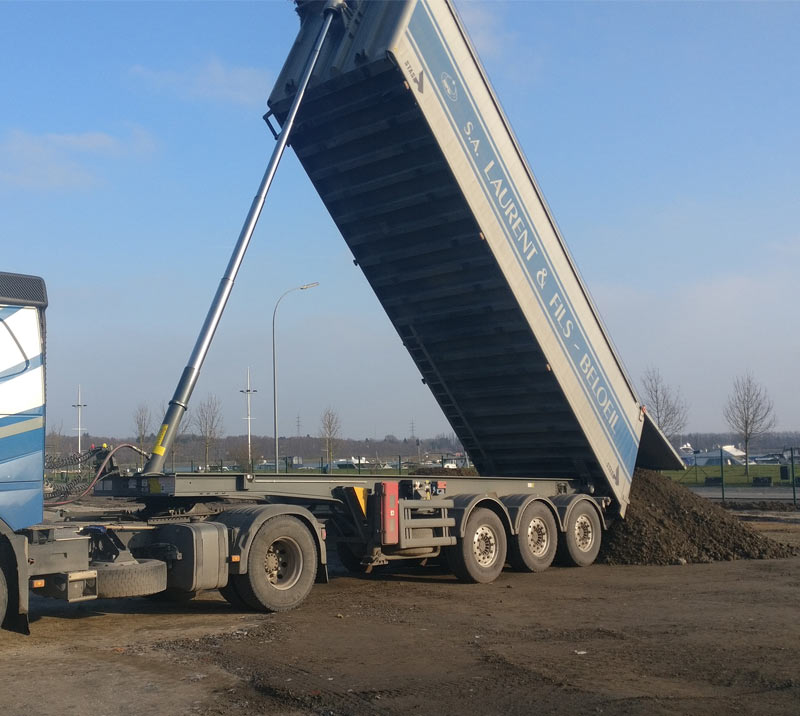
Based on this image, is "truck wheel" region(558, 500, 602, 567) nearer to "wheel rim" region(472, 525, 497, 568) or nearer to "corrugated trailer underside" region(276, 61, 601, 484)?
"corrugated trailer underside" region(276, 61, 601, 484)

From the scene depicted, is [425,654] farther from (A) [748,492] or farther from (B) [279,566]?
(A) [748,492]

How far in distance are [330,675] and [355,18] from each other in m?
7.34

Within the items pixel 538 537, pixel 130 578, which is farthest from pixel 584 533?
pixel 130 578

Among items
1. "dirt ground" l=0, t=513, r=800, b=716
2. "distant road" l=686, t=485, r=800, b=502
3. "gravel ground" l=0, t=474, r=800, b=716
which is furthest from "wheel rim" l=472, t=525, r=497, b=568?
"distant road" l=686, t=485, r=800, b=502

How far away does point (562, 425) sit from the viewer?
41.3 ft

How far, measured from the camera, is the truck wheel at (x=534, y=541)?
1186cm

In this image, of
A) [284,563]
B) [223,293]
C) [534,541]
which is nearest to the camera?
[284,563]

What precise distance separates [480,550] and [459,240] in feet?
13.2

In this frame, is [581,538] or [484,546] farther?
[581,538]

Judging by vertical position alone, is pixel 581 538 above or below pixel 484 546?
below

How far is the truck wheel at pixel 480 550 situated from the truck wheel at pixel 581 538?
1496mm

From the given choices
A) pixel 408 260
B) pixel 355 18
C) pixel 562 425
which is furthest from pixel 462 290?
pixel 355 18

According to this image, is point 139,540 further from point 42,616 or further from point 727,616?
point 727,616

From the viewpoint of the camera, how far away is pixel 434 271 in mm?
11531
